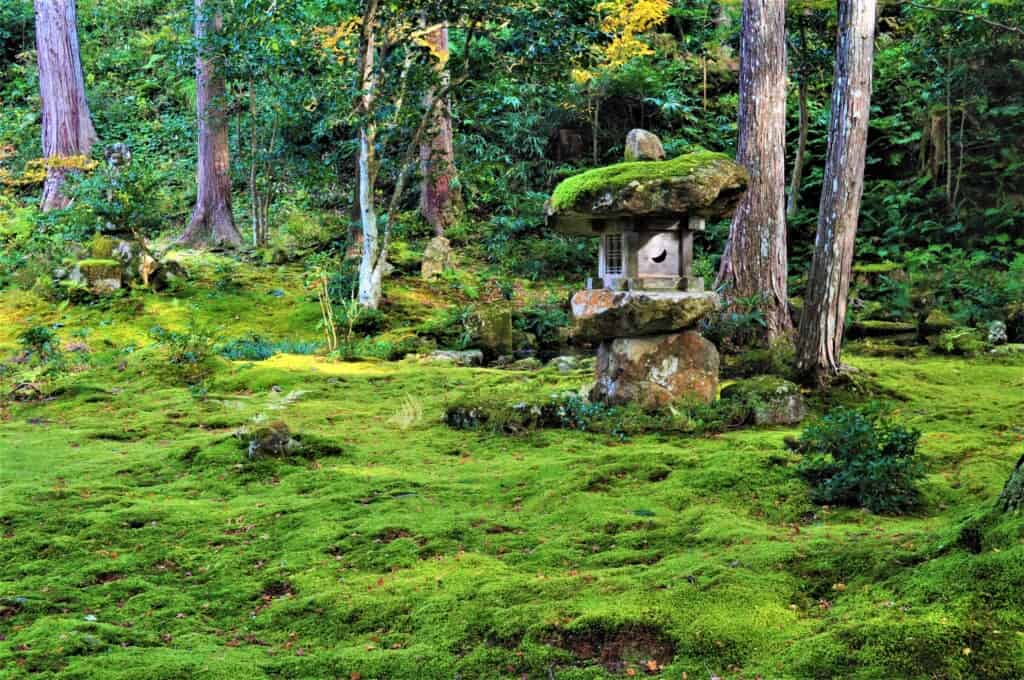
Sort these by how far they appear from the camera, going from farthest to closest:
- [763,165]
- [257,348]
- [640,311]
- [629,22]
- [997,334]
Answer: [629,22] < [257,348] < [997,334] < [763,165] < [640,311]

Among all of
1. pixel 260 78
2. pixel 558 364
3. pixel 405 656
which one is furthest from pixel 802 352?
pixel 260 78

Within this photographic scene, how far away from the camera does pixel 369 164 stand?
487 inches

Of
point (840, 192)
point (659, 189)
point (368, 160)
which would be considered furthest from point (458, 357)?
point (840, 192)

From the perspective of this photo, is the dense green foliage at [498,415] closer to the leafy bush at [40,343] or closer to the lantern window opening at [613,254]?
the leafy bush at [40,343]

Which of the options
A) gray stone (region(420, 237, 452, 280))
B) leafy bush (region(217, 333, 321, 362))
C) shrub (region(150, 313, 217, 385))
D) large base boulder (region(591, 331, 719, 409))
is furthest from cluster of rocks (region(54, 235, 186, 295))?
large base boulder (region(591, 331, 719, 409))

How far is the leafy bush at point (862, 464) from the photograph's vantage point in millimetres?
4699

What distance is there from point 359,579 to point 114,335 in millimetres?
8730

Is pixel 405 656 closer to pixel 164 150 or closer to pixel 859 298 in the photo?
pixel 859 298

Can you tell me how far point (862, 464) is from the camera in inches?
188

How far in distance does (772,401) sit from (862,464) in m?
2.46

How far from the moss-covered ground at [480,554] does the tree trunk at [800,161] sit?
307 inches

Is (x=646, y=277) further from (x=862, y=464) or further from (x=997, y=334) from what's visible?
(x=997, y=334)

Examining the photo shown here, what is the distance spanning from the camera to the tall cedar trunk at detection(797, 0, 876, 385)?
7707 mm

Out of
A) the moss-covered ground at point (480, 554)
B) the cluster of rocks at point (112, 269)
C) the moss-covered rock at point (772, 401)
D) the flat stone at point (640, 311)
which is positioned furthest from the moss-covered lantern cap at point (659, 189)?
the cluster of rocks at point (112, 269)
